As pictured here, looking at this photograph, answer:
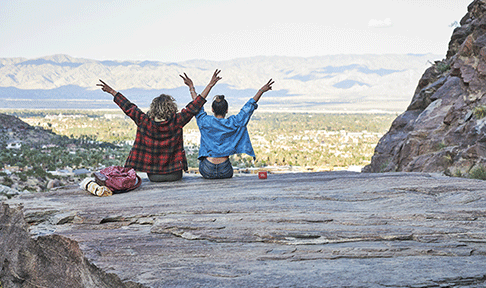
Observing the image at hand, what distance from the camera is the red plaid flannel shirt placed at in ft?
26.9

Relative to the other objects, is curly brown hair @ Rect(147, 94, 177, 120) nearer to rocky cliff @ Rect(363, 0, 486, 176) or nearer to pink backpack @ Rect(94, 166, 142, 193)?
pink backpack @ Rect(94, 166, 142, 193)

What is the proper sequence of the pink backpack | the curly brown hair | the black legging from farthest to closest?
the black legging
the curly brown hair
the pink backpack

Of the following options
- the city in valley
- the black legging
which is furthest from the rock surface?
the city in valley

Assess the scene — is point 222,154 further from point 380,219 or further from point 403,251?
point 403,251

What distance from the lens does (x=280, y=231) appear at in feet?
18.7

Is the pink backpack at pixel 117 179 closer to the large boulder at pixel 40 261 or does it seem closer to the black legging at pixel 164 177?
the black legging at pixel 164 177

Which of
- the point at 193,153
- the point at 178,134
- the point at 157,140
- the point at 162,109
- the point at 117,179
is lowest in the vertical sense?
the point at 193,153

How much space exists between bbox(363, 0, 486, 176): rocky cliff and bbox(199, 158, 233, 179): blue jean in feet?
17.4

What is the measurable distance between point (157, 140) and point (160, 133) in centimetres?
15

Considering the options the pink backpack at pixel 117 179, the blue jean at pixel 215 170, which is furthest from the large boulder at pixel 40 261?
the blue jean at pixel 215 170

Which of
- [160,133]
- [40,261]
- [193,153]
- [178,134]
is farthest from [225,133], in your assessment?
[193,153]

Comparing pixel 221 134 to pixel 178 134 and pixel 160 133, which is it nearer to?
pixel 178 134

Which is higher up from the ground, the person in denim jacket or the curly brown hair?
the curly brown hair

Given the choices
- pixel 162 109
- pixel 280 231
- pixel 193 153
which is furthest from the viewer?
pixel 193 153
